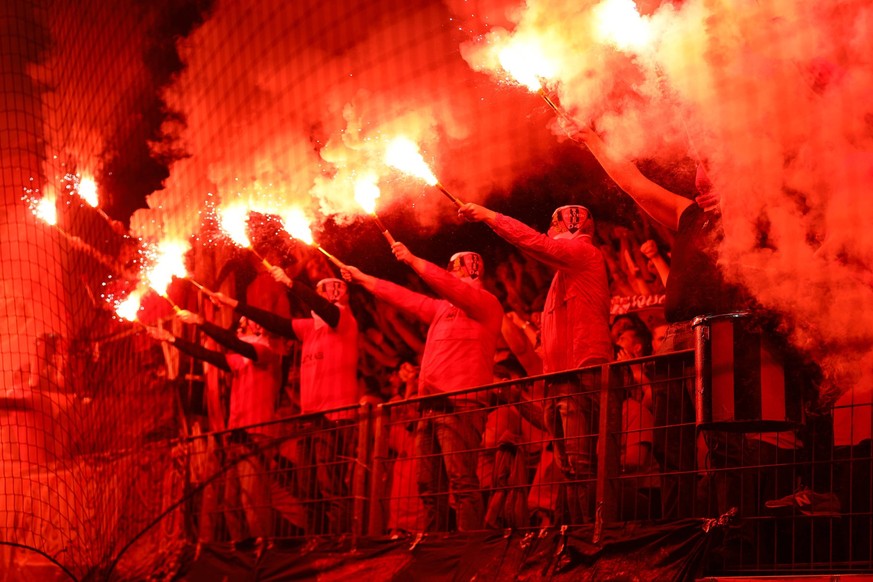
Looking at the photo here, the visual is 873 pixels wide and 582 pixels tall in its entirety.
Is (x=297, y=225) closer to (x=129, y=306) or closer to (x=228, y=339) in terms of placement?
(x=228, y=339)

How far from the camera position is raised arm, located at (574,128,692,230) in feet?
18.6

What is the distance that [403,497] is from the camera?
597cm

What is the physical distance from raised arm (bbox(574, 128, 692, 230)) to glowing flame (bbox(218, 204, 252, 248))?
10.3 ft

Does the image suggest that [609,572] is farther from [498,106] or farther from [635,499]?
[498,106]

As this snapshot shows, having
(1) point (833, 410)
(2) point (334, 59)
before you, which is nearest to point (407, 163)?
(2) point (334, 59)

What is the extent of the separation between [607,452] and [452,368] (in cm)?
A: 159

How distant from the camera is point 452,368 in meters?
6.30

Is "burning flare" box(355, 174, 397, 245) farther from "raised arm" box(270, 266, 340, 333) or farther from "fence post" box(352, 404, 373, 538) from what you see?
→ "fence post" box(352, 404, 373, 538)

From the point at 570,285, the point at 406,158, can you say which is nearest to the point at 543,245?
the point at 570,285

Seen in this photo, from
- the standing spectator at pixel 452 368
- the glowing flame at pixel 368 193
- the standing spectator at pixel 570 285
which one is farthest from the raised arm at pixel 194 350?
the standing spectator at pixel 570 285

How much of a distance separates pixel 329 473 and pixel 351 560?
0.82m

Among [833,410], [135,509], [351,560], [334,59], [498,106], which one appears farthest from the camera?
[334,59]

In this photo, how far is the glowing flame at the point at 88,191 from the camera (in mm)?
9516

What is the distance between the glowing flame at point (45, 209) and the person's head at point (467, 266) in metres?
4.09
